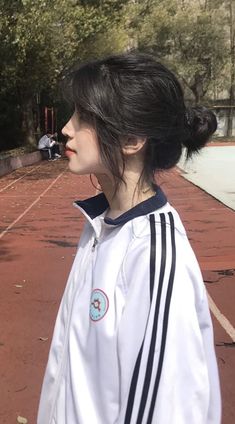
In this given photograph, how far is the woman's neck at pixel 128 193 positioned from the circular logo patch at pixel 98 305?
224mm

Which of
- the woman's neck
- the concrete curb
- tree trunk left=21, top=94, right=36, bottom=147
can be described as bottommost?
the concrete curb

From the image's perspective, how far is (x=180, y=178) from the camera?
16922mm

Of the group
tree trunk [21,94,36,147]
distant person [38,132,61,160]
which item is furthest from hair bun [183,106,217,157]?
tree trunk [21,94,36,147]

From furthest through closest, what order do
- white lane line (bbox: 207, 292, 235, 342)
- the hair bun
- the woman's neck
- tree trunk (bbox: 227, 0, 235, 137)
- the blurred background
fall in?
tree trunk (bbox: 227, 0, 235, 137), the blurred background, white lane line (bbox: 207, 292, 235, 342), the hair bun, the woman's neck

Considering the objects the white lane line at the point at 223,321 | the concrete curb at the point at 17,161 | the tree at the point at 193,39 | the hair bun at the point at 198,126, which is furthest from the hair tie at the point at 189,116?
the tree at the point at 193,39

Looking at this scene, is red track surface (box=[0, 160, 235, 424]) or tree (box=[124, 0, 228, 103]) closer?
red track surface (box=[0, 160, 235, 424])

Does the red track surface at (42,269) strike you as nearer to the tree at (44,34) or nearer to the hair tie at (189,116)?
the hair tie at (189,116)

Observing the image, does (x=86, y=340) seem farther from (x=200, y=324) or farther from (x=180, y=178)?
(x=180, y=178)

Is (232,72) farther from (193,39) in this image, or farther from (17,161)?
(17,161)

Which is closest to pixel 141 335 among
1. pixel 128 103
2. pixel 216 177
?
pixel 128 103

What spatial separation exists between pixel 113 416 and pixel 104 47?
2256 centimetres

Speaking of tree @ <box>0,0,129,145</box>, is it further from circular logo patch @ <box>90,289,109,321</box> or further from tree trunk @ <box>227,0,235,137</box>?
tree trunk @ <box>227,0,235,137</box>

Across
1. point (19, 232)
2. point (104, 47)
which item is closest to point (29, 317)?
point (19, 232)

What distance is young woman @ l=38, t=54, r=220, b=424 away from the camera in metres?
1.18
